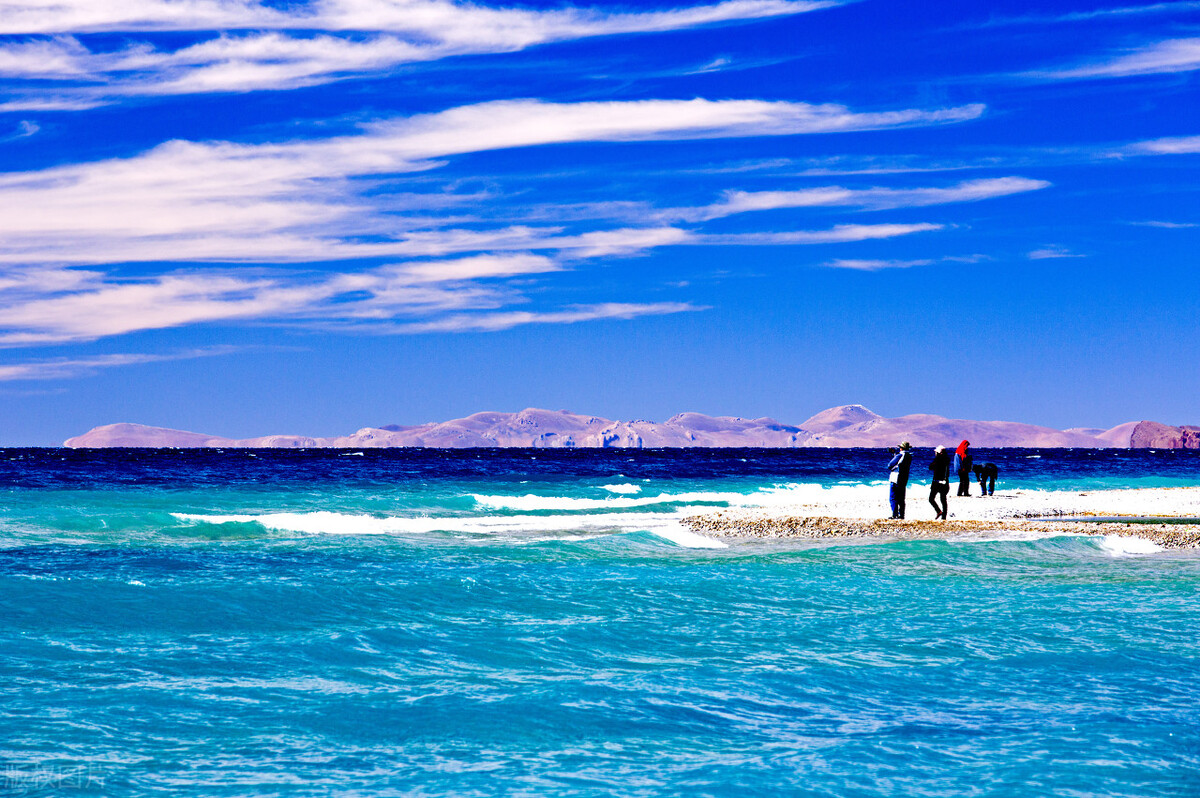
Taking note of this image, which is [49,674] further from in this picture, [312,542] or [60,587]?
[312,542]

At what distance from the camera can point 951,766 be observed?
7.76 meters

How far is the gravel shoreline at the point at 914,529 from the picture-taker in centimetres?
2322

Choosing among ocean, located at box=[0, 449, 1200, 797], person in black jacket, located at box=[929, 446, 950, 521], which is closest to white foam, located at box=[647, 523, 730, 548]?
ocean, located at box=[0, 449, 1200, 797]

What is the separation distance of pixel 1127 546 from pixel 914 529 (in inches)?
179

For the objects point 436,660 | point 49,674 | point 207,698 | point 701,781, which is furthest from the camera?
point 436,660

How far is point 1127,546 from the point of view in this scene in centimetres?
2205

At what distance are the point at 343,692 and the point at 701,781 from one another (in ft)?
13.1

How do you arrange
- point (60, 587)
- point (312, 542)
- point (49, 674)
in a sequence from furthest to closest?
point (312, 542) → point (60, 587) → point (49, 674)

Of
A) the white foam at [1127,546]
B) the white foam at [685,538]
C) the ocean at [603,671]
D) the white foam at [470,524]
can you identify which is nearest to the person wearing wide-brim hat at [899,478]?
the ocean at [603,671]

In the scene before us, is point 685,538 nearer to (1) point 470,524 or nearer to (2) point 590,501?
(1) point 470,524

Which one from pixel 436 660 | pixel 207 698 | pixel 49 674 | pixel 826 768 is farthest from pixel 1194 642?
pixel 49 674

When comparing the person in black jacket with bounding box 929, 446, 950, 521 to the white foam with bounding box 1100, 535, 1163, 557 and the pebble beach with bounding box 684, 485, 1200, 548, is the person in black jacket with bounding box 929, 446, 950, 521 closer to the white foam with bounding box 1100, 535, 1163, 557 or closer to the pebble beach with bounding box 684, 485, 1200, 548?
the pebble beach with bounding box 684, 485, 1200, 548

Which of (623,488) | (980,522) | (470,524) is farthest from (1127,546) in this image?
(623,488)

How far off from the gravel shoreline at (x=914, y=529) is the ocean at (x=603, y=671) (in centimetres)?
181
